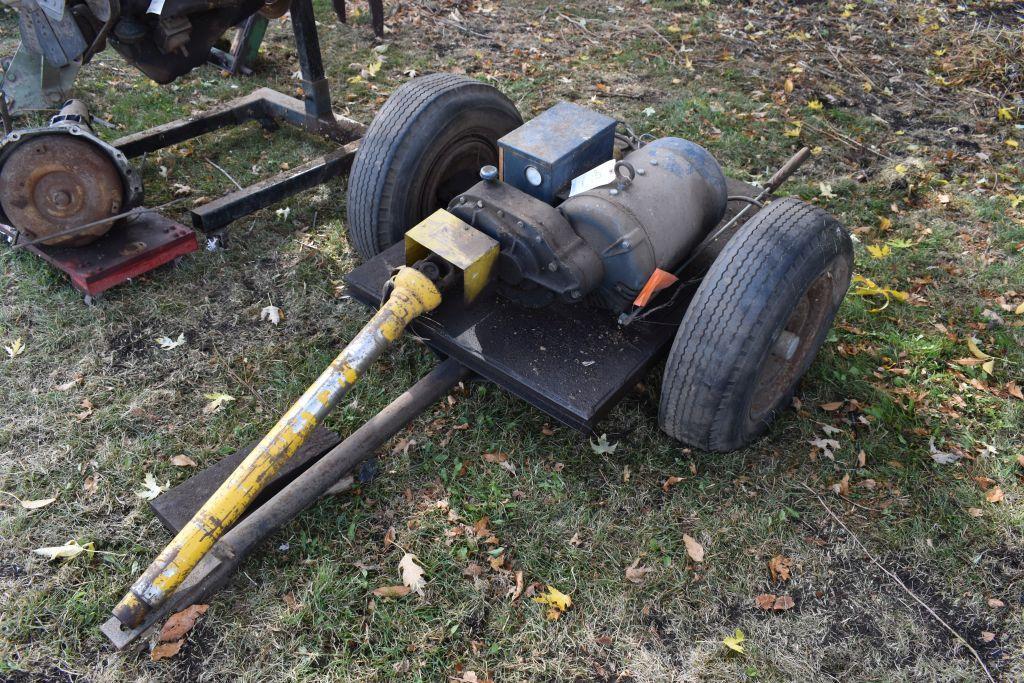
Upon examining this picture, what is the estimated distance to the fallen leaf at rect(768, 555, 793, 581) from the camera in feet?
9.27

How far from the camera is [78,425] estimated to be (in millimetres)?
3244

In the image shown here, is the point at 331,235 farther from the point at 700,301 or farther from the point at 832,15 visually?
the point at 832,15

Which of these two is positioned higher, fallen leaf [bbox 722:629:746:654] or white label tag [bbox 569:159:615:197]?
white label tag [bbox 569:159:615:197]

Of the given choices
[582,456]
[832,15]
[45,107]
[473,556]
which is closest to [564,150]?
[582,456]

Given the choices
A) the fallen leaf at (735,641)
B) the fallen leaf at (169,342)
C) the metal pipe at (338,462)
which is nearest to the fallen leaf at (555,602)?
the fallen leaf at (735,641)

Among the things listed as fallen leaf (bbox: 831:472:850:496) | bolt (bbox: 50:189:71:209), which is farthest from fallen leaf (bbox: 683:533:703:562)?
bolt (bbox: 50:189:71:209)

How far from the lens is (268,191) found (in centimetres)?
425

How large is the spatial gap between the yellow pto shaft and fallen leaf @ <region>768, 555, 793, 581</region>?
173cm

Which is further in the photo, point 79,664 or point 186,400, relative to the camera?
point 186,400

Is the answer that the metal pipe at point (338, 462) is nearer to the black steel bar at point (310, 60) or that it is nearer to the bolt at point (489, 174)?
the bolt at point (489, 174)

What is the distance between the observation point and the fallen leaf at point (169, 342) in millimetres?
3648

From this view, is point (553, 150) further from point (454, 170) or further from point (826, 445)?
point (826, 445)

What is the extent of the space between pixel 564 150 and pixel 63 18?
8.72ft

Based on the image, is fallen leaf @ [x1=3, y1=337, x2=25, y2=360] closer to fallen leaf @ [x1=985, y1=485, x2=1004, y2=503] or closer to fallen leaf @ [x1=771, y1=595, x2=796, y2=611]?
fallen leaf @ [x1=771, y1=595, x2=796, y2=611]
